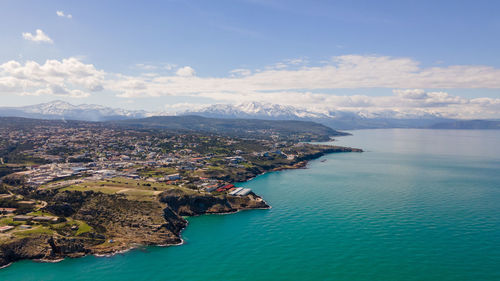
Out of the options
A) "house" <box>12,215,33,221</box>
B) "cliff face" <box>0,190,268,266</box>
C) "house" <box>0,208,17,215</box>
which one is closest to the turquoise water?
"cliff face" <box>0,190,268,266</box>

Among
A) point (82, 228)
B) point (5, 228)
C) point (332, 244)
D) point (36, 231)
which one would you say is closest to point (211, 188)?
point (82, 228)

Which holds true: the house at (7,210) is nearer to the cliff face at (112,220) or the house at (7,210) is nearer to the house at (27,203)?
the house at (27,203)

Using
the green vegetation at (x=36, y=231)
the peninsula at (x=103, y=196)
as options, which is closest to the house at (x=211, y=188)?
the peninsula at (x=103, y=196)

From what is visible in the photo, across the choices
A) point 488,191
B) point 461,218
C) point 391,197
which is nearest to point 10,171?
point 391,197

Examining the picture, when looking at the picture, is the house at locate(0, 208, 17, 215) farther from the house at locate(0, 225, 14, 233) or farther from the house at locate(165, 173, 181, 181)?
the house at locate(165, 173, 181, 181)

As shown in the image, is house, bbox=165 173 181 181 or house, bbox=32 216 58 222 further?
house, bbox=165 173 181 181

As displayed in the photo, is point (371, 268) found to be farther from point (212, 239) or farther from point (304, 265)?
point (212, 239)

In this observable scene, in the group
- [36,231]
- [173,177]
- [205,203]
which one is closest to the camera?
[36,231]

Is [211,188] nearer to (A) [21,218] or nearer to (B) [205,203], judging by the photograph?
(B) [205,203]

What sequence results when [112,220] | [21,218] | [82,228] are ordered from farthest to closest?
[112,220] → [21,218] → [82,228]
